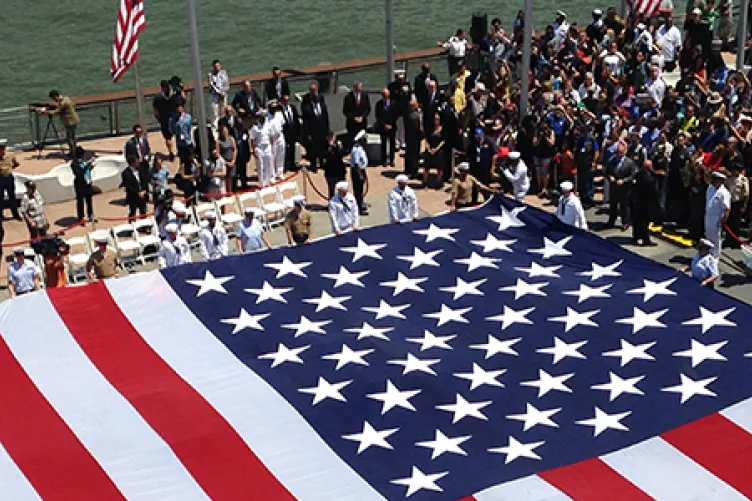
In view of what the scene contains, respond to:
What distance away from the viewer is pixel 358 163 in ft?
69.4

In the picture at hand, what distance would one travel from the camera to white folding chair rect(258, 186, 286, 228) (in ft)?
68.7

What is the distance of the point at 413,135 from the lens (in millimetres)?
22703

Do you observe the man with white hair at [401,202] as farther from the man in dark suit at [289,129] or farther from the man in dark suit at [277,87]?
the man in dark suit at [277,87]

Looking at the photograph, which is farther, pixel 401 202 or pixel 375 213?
pixel 375 213

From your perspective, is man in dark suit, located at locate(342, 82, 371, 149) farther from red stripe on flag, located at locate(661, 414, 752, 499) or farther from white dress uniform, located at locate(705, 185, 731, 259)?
red stripe on flag, located at locate(661, 414, 752, 499)

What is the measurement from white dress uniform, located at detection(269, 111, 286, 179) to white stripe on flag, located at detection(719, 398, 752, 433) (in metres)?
11.9

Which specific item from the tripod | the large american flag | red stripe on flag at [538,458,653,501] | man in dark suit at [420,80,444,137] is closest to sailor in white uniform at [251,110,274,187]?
man in dark suit at [420,80,444,137]

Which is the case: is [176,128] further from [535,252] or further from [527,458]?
[527,458]

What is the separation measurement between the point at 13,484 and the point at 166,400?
1861mm

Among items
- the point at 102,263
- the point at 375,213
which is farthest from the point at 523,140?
the point at 102,263

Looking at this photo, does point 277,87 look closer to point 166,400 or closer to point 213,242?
point 213,242

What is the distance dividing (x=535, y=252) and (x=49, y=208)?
1018cm

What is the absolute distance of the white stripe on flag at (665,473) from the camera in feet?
37.1

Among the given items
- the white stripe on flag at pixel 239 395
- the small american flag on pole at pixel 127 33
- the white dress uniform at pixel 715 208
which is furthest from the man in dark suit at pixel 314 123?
the white stripe on flag at pixel 239 395
